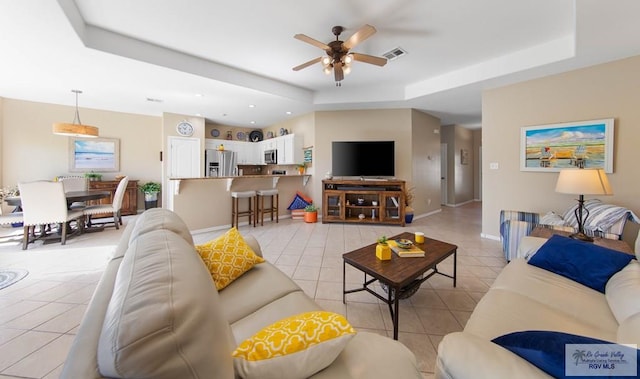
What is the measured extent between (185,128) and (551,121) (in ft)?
23.2

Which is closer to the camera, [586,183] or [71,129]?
[586,183]

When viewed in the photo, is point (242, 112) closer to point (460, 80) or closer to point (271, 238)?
point (271, 238)

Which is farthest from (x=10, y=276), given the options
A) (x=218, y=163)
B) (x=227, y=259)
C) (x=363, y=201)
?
(x=363, y=201)

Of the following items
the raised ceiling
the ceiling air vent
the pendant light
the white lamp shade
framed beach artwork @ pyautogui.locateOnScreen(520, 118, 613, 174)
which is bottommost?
→ the white lamp shade

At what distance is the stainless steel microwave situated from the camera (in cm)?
644

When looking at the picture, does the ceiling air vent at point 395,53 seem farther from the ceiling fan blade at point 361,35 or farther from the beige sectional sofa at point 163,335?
the beige sectional sofa at point 163,335

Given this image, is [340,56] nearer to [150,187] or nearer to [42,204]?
[42,204]

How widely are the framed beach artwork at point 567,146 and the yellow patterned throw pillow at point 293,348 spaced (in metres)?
4.10

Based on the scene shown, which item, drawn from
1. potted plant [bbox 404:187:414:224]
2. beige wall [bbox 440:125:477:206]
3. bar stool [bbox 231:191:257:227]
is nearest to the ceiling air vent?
potted plant [bbox 404:187:414:224]

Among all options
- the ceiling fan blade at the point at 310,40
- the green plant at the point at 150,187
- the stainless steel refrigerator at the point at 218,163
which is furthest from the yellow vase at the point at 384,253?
the green plant at the point at 150,187

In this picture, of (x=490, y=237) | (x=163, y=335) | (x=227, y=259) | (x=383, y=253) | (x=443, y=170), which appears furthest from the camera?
(x=443, y=170)

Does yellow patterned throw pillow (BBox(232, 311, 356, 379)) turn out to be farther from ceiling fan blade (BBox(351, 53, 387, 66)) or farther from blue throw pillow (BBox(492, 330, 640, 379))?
ceiling fan blade (BBox(351, 53, 387, 66))

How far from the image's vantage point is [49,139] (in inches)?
200

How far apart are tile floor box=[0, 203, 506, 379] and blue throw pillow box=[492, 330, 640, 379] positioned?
0.76 m
